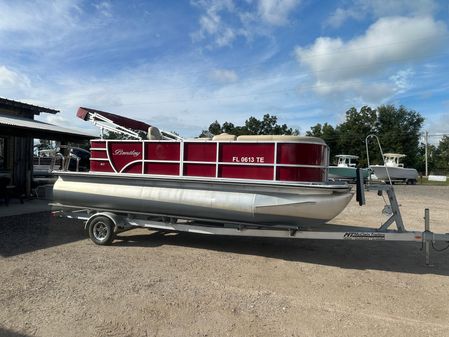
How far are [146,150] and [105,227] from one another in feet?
5.37

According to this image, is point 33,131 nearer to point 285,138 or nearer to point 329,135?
point 285,138

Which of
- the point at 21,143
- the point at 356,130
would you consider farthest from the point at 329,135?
the point at 21,143

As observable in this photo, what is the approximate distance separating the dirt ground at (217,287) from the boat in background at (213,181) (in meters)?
0.77

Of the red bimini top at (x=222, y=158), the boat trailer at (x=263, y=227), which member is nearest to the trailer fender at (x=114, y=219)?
the boat trailer at (x=263, y=227)

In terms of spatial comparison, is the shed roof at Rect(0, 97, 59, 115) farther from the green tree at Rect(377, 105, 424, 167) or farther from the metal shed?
the green tree at Rect(377, 105, 424, 167)

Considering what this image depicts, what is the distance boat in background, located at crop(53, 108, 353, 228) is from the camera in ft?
19.5

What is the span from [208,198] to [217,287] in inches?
68.2

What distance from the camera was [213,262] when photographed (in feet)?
20.3

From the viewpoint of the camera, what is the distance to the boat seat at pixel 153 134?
23.7 ft

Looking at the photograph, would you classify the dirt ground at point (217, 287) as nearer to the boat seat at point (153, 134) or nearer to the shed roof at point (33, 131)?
the boat seat at point (153, 134)

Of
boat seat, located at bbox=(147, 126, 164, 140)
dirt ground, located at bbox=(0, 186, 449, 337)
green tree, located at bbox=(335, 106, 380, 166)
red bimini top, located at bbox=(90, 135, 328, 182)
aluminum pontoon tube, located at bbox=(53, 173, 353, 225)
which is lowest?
dirt ground, located at bbox=(0, 186, 449, 337)

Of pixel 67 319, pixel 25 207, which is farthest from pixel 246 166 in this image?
pixel 25 207

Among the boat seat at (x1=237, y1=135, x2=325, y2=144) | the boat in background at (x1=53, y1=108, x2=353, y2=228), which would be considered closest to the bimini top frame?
the boat in background at (x1=53, y1=108, x2=353, y2=228)

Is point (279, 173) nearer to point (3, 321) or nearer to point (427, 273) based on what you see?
point (427, 273)
